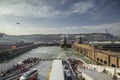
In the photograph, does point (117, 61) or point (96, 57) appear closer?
point (117, 61)

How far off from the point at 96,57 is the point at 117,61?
19985 mm

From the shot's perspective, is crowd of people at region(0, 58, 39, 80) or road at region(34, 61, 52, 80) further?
crowd of people at region(0, 58, 39, 80)

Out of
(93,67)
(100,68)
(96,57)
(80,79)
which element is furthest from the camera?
(96,57)

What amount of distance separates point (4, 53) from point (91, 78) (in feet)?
191

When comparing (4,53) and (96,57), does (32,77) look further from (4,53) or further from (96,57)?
(4,53)


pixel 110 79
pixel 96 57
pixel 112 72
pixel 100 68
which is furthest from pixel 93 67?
pixel 96 57

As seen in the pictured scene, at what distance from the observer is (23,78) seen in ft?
76.2

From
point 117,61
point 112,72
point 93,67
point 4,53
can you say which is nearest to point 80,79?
point 112,72

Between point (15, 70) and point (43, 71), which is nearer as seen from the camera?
point (43, 71)

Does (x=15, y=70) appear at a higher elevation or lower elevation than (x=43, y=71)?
lower

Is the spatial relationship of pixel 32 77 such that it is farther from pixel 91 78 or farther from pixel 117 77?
pixel 117 77

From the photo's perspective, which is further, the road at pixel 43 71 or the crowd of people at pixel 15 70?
the crowd of people at pixel 15 70

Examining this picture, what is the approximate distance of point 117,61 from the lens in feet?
130

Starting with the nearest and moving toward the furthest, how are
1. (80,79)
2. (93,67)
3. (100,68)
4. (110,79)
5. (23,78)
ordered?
(23,78) → (110,79) → (80,79) → (100,68) → (93,67)
